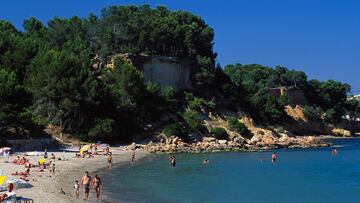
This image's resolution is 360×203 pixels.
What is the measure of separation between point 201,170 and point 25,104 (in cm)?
1743

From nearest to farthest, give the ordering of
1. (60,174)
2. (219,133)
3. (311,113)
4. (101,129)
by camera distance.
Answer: (60,174) → (101,129) → (219,133) → (311,113)

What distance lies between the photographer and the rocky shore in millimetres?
57916

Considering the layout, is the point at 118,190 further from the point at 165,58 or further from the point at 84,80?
the point at 165,58

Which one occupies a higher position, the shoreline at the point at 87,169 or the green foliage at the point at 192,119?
the green foliage at the point at 192,119

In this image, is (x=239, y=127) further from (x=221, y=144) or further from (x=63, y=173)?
(x=63, y=173)

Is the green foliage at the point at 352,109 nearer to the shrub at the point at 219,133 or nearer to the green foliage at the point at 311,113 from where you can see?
the green foliage at the point at 311,113

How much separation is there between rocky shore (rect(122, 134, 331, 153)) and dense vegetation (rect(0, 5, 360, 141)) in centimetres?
214

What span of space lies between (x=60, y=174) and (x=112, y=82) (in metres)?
34.1

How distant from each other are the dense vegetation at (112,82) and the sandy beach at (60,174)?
6923 millimetres

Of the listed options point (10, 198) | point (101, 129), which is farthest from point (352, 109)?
point (10, 198)

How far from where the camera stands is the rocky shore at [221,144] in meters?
57.9

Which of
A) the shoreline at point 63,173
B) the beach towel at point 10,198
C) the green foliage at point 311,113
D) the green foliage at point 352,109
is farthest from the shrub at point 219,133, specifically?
the green foliage at point 352,109

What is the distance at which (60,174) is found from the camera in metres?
32.8

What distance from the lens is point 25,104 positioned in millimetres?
47406
